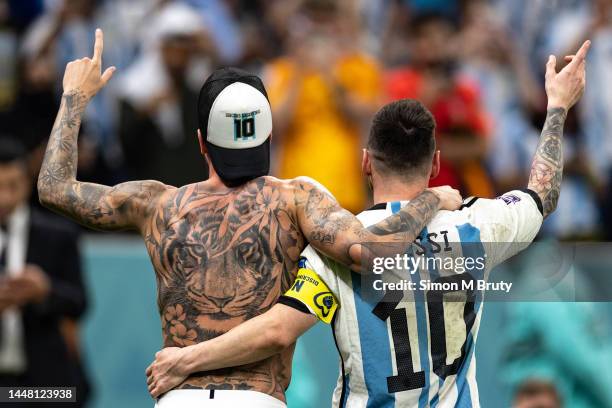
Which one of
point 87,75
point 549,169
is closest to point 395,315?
point 549,169

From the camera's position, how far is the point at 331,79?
9961mm

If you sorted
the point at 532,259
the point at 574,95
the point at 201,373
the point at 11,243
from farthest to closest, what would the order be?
the point at 11,243, the point at 532,259, the point at 574,95, the point at 201,373

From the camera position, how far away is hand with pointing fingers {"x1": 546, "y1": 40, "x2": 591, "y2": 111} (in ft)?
18.8

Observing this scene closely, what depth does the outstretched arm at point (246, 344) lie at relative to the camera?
5.26m

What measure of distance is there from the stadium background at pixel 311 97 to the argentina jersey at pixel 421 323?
3.21 m

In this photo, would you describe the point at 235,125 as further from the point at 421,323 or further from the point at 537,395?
the point at 537,395

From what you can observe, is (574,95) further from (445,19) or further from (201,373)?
(445,19)

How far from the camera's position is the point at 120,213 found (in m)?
5.57

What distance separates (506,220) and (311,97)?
4759mm

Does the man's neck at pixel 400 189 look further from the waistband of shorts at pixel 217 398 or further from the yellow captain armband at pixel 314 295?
the waistband of shorts at pixel 217 398

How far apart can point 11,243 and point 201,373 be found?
4.35 meters

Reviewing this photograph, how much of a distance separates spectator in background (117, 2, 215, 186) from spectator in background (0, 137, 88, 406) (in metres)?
1.16

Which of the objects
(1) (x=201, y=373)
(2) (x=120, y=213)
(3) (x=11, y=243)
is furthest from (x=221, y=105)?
(3) (x=11, y=243)

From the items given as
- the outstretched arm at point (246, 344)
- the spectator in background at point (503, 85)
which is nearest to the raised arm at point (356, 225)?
the outstretched arm at point (246, 344)
